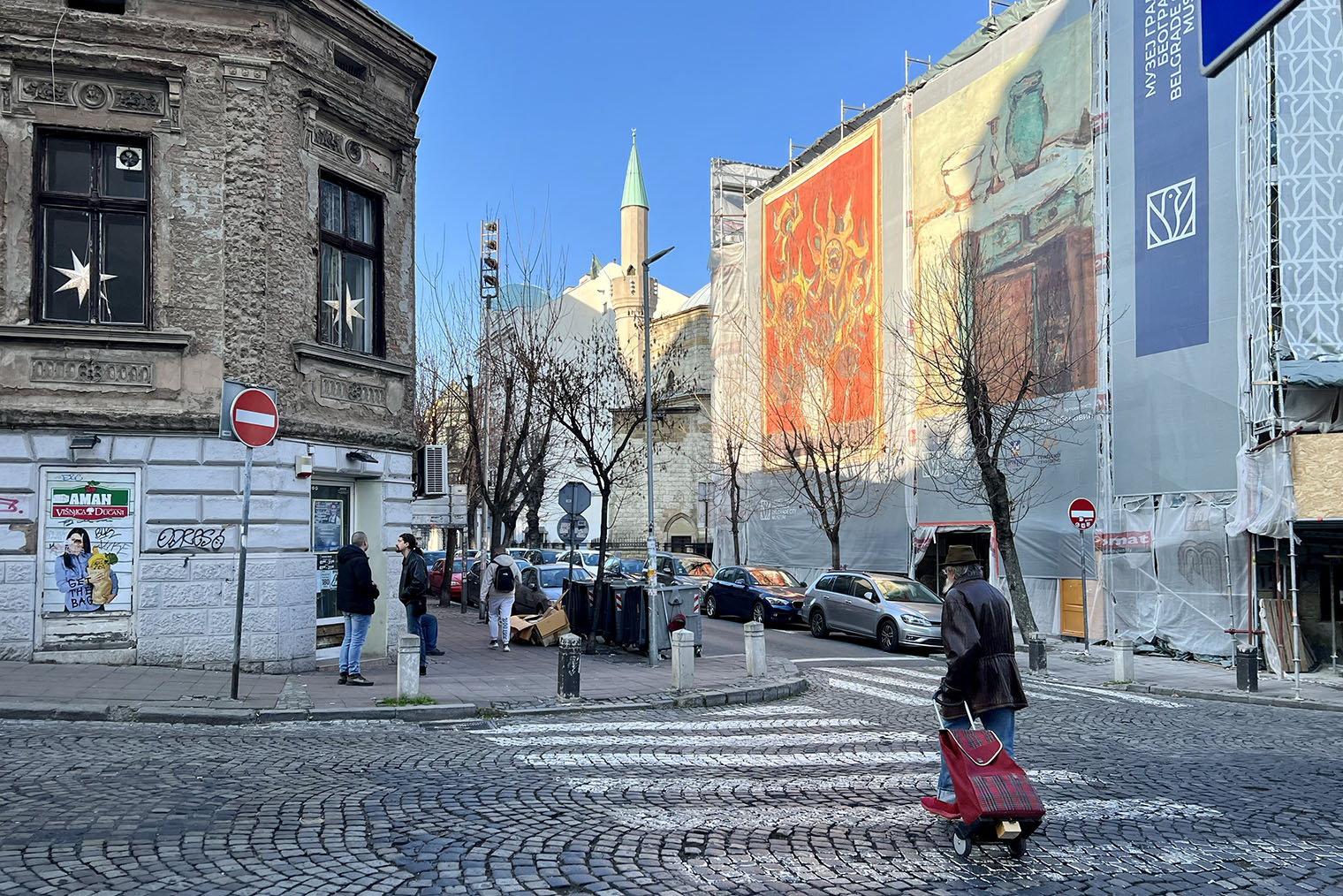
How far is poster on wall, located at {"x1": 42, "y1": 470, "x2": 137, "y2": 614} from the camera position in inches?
521

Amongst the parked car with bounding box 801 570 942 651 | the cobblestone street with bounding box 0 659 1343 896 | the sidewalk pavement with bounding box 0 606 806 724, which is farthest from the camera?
the parked car with bounding box 801 570 942 651

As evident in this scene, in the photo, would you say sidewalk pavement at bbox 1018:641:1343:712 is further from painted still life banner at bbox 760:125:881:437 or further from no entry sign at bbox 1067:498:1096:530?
painted still life banner at bbox 760:125:881:437

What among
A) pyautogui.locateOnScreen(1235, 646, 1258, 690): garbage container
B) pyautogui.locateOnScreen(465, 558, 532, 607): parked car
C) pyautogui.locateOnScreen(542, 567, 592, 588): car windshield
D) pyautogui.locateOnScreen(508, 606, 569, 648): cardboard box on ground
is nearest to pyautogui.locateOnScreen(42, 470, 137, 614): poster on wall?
pyautogui.locateOnScreen(508, 606, 569, 648): cardboard box on ground

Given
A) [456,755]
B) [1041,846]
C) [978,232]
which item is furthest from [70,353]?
[978,232]

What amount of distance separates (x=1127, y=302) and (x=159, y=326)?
732 inches

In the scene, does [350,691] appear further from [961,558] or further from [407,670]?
[961,558]

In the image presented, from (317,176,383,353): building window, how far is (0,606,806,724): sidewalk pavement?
4728mm

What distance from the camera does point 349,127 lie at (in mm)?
15844

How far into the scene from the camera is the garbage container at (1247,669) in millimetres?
15609

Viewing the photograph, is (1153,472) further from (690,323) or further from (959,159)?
(690,323)

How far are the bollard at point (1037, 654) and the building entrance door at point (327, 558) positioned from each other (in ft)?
35.1

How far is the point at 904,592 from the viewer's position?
22.7 meters

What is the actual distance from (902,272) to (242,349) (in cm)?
2198

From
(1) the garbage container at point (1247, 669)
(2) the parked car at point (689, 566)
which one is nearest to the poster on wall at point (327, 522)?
(1) the garbage container at point (1247, 669)
